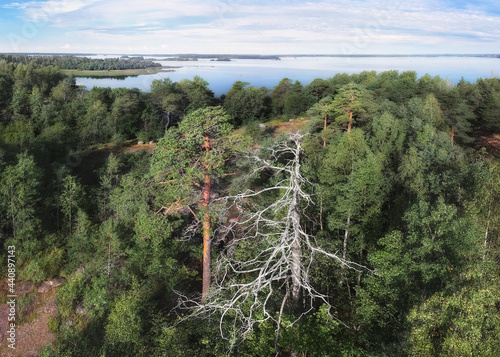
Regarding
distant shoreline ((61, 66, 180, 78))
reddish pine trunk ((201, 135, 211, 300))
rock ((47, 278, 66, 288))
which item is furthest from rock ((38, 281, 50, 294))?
distant shoreline ((61, 66, 180, 78))

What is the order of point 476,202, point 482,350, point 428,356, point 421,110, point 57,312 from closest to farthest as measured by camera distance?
point 482,350, point 428,356, point 476,202, point 57,312, point 421,110

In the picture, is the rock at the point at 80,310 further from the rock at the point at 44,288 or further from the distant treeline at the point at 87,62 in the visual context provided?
the distant treeline at the point at 87,62

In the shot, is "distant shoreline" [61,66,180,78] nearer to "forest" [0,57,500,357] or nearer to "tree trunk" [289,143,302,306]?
"forest" [0,57,500,357]

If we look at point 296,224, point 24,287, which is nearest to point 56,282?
point 24,287

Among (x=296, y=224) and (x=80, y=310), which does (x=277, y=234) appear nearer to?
(x=296, y=224)

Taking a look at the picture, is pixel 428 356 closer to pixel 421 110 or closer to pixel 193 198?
pixel 193 198

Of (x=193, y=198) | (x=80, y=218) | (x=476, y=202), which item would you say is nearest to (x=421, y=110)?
(x=476, y=202)
